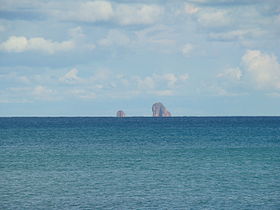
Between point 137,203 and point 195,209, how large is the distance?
5206 mm

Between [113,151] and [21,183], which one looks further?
[113,151]

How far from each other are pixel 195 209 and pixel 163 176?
53.3 ft

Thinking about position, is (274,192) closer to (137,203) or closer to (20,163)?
(137,203)

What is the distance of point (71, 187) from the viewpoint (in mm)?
55188

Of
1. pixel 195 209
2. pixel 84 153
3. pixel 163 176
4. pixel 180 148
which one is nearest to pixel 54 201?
pixel 195 209

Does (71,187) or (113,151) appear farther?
(113,151)

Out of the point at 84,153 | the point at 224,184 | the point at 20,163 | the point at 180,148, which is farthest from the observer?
the point at 180,148

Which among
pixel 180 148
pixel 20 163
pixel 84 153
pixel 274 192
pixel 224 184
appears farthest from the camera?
pixel 180 148

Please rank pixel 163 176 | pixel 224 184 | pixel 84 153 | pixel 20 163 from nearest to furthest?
1. pixel 224 184
2. pixel 163 176
3. pixel 20 163
4. pixel 84 153

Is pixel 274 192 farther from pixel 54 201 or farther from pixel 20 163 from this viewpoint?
pixel 20 163

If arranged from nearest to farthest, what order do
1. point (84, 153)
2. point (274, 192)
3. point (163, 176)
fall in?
point (274, 192) < point (163, 176) < point (84, 153)

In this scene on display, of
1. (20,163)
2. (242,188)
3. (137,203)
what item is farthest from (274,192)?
(20,163)

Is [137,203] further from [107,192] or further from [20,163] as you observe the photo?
[20,163]

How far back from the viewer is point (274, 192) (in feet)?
172
